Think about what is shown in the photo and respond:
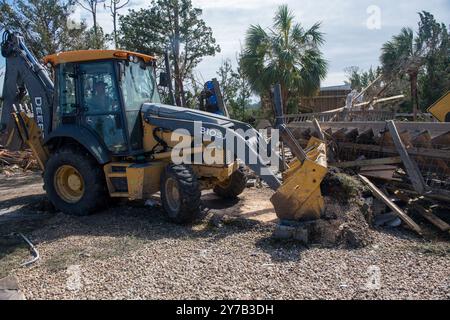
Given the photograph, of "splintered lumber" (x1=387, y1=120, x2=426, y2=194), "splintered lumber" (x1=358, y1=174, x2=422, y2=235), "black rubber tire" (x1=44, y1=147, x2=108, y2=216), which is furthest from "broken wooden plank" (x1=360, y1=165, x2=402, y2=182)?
"black rubber tire" (x1=44, y1=147, x2=108, y2=216)

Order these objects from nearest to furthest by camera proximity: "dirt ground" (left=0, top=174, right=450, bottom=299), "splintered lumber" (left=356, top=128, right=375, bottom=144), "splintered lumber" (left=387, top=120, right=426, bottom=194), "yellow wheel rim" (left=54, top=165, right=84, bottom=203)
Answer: "dirt ground" (left=0, top=174, right=450, bottom=299), "splintered lumber" (left=387, top=120, right=426, bottom=194), "yellow wheel rim" (left=54, top=165, right=84, bottom=203), "splintered lumber" (left=356, top=128, right=375, bottom=144)

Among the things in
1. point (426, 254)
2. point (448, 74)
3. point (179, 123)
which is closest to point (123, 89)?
point (179, 123)

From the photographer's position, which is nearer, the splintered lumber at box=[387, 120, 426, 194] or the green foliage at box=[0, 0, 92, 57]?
the splintered lumber at box=[387, 120, 426, 194]

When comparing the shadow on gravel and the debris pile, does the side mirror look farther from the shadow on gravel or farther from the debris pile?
the shadow on gravel

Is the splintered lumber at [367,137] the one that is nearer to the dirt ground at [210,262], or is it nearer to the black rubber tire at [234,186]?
the black rubber tire at [234,186]

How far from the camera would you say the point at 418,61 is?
789 inches

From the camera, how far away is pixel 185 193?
634 cm

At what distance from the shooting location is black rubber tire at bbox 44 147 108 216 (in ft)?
23.6

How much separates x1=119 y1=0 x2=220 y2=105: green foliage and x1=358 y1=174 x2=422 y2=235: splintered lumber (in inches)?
505

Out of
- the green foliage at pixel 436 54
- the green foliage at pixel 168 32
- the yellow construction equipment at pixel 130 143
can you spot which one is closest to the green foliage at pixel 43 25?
the green foliage at pixel 168 32

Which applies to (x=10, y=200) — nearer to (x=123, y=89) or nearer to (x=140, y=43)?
(x=123, y=89)

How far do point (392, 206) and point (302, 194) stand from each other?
1.55 meters

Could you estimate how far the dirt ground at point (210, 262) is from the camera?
4.29m
